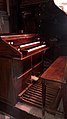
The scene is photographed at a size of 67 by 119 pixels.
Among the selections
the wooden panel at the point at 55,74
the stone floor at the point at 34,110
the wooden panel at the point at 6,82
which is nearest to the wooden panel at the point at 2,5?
the wooden panel at the point at 6,82

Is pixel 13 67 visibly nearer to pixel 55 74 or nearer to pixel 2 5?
pixel 55 74

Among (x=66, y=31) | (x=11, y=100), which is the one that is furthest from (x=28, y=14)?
(x=11, y=100)

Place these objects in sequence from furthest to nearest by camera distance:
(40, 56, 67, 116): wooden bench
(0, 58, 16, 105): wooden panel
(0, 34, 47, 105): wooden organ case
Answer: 1. (0, 58, 16, 105): wooden panel
2. (0, 34, 47, 105): wooden organ case
3. (40, 56, 67, 116): wooden bench

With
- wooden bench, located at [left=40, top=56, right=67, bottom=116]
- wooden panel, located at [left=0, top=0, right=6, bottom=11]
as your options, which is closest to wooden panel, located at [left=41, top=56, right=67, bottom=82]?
wooden bench, located at [left=40, top=56, right=67, bottom=116]

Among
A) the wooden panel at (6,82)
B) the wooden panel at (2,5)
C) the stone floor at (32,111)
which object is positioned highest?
the wooden panel at (2,5)

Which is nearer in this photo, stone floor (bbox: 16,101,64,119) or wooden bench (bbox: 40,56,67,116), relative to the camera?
wooden bench (bbox: 40,56,67,116)

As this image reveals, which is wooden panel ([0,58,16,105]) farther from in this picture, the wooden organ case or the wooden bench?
the wooden bench

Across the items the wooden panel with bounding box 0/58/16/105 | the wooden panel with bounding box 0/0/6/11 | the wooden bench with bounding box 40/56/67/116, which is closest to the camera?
the wooden bench with bounding box 40/56/67/116

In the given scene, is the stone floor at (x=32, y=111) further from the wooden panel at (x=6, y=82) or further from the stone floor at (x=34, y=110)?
the wooden panel at (x=6, y=82)

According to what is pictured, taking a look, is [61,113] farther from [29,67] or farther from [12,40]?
[12,40]

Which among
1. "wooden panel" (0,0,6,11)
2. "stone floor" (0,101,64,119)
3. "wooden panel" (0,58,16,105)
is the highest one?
"wooden panel" (0,0,6,11)

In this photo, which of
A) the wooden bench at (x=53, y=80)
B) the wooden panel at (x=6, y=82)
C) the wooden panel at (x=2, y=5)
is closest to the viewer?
the wooden bench at (x=53, y=80)

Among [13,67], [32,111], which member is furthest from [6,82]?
[32,111]

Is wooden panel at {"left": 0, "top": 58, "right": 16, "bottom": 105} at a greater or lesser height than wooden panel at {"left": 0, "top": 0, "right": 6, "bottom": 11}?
lesser
